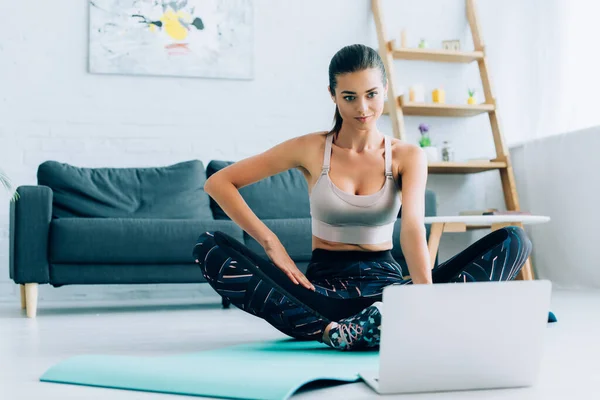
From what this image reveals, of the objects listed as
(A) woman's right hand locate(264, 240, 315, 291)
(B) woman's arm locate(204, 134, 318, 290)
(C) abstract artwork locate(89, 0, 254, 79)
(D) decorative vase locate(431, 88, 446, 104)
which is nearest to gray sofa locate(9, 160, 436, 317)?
(C) abstract artwork locate(89, 0, 254, 79)

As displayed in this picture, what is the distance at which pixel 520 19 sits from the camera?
15.1ft

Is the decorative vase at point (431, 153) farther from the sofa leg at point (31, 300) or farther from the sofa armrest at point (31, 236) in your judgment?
the sofa leg at point (31, 300)

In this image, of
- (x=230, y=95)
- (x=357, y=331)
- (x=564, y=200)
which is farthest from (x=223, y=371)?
(x=564, y=200)

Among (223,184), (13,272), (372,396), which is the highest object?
(223,184)

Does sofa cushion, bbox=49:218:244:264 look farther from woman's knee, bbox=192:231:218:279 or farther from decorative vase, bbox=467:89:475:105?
decorative vase, bbox=467:89:475:105

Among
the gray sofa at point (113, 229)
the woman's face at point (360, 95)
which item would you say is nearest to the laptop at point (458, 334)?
the woman's face at point (360, 95)

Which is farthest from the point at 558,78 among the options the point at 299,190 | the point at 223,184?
the point at 223,184

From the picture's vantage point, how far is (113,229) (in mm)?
3037

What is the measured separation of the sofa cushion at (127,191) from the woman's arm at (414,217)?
205 centimetres

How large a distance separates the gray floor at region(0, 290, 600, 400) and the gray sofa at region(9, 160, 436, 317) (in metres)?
0.18

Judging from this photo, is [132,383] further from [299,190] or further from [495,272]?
[299,190]

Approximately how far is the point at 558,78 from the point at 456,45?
0.66 m

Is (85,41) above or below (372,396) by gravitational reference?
above

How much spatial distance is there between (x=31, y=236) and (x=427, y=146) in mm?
2406
